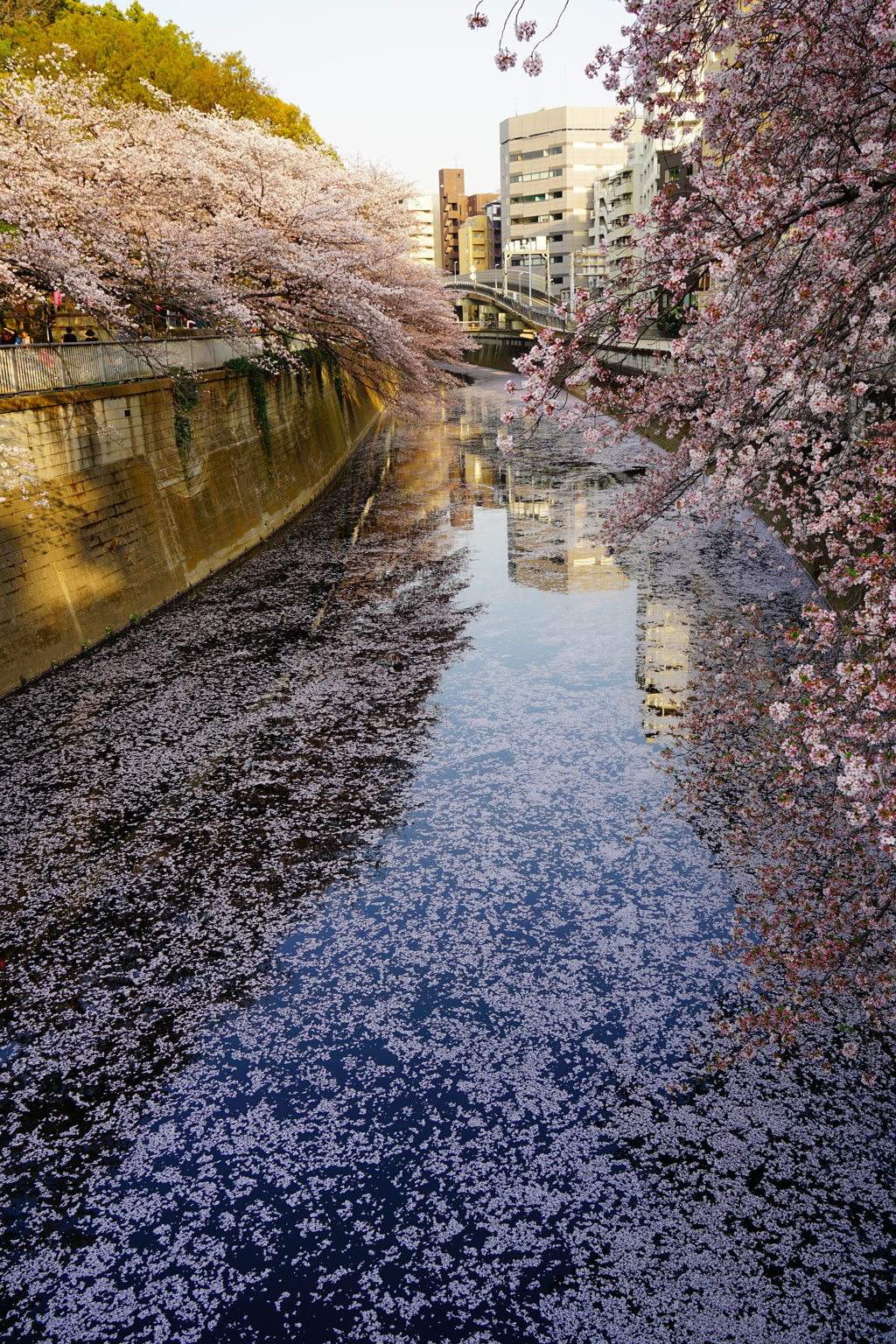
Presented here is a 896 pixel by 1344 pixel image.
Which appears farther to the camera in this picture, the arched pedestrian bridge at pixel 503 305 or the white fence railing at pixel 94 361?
the arched pedestrian bridge at pixel 503 305

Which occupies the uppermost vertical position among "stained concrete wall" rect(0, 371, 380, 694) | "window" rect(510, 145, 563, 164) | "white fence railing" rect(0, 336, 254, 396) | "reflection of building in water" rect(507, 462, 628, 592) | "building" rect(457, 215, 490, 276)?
"window" rect(510, 145, 563, 164)

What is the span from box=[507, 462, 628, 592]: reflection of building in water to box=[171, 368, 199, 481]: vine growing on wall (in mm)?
5668

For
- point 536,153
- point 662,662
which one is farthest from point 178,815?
point 536,153

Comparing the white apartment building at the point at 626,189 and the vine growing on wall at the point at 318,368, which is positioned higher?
the white apartment building at the point at 626,189

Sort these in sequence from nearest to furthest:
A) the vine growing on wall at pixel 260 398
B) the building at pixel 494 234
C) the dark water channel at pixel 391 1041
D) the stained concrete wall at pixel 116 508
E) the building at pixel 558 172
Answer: the dark water channel at pixel 391 1041
the stained concrete wall at pixel 116 508
the vine growing on wall at pixel 260 398
the building at pixel 558 172
the building at pixel 494 234

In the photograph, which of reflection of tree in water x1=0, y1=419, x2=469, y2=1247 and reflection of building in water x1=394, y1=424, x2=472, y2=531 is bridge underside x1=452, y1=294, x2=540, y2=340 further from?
reflection of tree in water x1=0, y1=419, x2=469, y2=1247

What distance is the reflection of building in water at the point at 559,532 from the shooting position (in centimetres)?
1559

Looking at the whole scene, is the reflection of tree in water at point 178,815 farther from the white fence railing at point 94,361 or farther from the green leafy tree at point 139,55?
the green leafy tree at point 139,55

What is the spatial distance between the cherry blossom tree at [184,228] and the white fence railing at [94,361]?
539 millimetres

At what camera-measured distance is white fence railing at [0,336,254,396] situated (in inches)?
440

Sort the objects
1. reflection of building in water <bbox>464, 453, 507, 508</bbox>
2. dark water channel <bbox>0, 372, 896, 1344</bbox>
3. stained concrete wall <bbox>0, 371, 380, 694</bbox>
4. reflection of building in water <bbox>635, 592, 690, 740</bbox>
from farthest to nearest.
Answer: reflection of building in water <bbox>464, 453, 507, 508</bbox>, stained concrete wall <bbox>0, 371, 380, 694</bbox>, reflection of building in water <bbox>635, 592, 690, 740</bbox>, dark water channel <bbox>0, 372, 896, 1344</bbox>

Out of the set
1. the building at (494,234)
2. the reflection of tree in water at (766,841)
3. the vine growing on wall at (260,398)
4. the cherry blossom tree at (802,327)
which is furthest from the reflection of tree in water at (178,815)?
the building at (494,234)

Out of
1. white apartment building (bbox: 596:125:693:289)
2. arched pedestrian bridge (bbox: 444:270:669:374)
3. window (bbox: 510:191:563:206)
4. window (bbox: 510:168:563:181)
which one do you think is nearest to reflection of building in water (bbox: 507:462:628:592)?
white apartment building (bbox: 596:125:693:289)

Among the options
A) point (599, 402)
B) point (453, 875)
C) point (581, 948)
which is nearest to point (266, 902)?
point (453, 875)
